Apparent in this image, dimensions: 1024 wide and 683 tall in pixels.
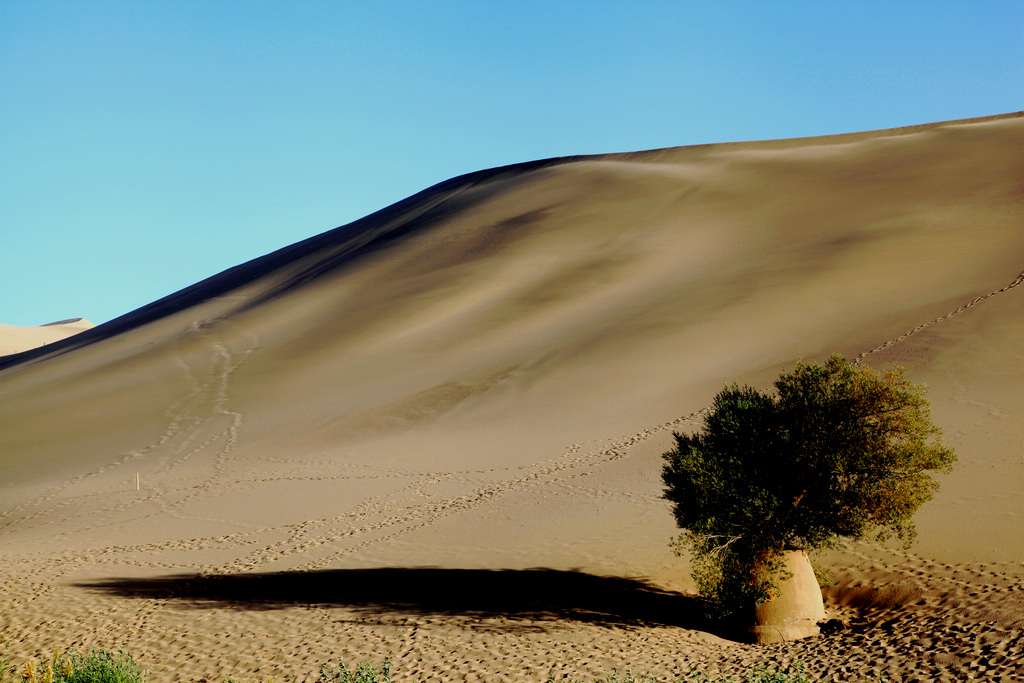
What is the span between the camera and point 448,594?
43.6ft

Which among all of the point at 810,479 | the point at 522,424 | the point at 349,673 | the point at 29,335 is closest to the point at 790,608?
the point at 810,479

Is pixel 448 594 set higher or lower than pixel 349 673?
lower

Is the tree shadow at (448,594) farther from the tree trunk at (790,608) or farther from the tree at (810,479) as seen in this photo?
the tree at (810,479)

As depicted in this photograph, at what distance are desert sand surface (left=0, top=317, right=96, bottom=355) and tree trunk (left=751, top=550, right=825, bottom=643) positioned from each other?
3625 inches

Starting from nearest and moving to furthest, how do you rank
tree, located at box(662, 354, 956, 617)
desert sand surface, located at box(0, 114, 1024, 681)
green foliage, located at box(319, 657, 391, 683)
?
1. green foliage, located at box(319, 657, 391, 683)
2. tree, located at box(662, 354, 956, 617)
3. desert sand surface, located at box(0, 114, 1024, 681)

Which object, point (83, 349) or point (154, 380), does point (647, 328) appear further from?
point (83, 349)

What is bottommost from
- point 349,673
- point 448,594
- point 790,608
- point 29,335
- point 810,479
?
point 790,608

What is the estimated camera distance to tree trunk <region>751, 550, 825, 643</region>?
11337 millimetres

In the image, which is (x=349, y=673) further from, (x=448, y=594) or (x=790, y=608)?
(x=790, y=608)

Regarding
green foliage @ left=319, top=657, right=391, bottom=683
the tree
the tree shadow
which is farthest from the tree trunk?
green foliage @ left=319, top=657, right=391, bottom=683

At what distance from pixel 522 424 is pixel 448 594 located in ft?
37.2

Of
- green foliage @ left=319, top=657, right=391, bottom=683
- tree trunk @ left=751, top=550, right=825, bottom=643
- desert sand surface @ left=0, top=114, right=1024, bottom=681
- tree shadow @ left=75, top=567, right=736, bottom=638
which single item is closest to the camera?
green foliage @ left=319, top=657, right=391, bottom=683

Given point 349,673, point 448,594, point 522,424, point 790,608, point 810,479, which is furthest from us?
point 522,424

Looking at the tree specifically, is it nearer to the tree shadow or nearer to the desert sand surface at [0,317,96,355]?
the tree shadow
